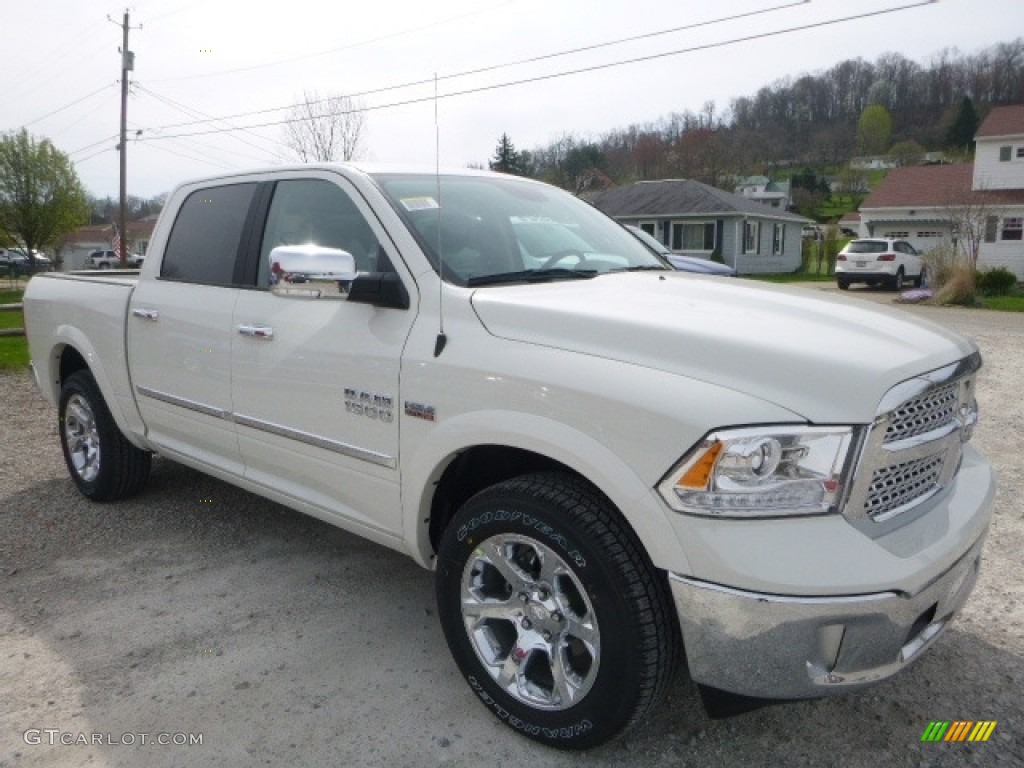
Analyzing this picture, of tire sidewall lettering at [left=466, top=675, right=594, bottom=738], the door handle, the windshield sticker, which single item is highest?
the windshield sticker

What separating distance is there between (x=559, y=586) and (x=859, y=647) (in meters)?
0.86

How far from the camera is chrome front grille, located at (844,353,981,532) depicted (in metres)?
2.20

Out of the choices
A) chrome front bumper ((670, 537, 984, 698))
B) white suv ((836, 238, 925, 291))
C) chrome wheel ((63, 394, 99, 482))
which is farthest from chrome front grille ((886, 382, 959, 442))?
white suv ((836, 238, 925, 291))

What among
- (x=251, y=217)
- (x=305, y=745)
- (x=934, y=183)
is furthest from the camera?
(x=934, y=183)

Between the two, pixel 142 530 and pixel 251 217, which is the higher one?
pixel 251 217

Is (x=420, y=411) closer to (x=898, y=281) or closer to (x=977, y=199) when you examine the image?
(x=898, y=281)

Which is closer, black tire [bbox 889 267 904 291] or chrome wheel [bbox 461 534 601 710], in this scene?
chrome wheel [bbox 461 534 601 710]

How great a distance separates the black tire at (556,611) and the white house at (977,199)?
32.4 metres

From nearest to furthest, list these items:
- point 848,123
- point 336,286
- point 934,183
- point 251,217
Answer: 1. point 336,286
2. point 251,217
3. point 934,183
4. point 848,123

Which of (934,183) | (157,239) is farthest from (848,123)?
(157,239)

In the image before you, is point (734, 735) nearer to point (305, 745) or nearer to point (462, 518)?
point (462, 518)

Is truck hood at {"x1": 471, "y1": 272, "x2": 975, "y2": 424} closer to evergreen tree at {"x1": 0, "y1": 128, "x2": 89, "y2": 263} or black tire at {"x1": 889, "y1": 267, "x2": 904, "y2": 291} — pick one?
black tire at {"x1": 889, "y1": 267, "x2": 904, "y2": 291}

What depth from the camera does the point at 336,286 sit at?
3.09 metres

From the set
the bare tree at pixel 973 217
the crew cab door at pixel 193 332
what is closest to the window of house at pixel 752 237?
the bare tree at pixel 973 217
